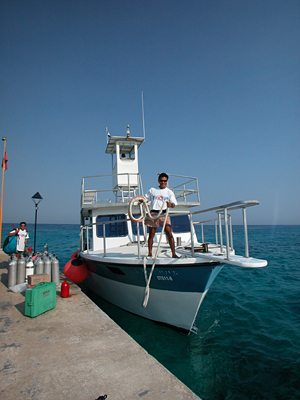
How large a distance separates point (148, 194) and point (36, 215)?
8622mm

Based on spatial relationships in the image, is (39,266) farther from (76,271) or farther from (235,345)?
(235,345)

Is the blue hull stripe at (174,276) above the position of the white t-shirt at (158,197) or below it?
below

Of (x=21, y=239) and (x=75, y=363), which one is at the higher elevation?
(x=21, y=239)

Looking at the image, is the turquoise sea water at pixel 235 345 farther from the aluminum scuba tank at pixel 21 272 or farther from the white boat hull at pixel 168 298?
the aluminum scuba tank at pixel 21 272

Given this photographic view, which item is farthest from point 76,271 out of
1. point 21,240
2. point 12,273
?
point 21,240

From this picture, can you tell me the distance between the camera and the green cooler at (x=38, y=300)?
4059mm

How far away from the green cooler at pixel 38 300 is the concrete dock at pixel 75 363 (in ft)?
0.37

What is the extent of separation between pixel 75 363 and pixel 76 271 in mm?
5125

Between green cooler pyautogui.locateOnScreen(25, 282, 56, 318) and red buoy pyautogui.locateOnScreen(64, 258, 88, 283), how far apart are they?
3171 millimetres

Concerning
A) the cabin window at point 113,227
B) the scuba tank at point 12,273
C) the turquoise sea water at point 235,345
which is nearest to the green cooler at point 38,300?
the scuba tank at point 12,273

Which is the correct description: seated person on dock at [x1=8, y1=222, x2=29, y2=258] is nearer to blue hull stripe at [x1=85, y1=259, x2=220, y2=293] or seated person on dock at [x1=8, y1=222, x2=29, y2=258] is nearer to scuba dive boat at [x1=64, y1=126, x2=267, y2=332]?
scuba dive boat at [x1=64, y1=126, x2=267, y2=332]

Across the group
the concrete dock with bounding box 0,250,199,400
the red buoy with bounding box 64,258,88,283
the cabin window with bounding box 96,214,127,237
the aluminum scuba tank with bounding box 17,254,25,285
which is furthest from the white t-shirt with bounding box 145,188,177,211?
the red buoy with bounding box 64,258,88,283

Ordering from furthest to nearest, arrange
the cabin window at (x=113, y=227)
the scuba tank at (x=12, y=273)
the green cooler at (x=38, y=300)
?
the cabin window at (x=113, y=227) → the scuba tank at (x=12, y=273) → the green cooler at (x=38, y=300)

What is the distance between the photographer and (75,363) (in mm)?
2742
